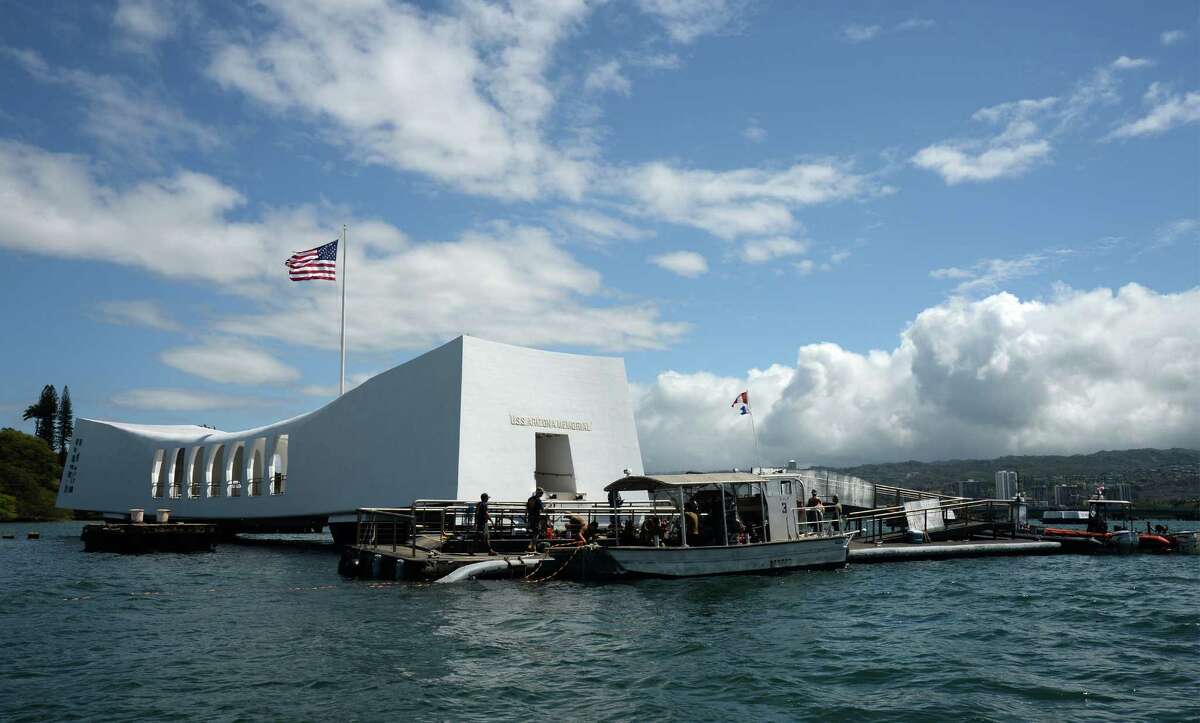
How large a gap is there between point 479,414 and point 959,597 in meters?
17.4

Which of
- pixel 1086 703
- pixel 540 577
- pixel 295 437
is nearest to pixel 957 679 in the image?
pixel 1086 703

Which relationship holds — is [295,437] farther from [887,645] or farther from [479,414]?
[887,645]

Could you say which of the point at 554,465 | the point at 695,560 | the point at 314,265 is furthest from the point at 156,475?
the point at 695,560

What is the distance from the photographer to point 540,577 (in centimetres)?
1939

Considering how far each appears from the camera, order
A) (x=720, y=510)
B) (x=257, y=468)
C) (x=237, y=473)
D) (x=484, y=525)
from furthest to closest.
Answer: (x=237, y=473)
(x=257, y=468)
(x=484, y=525)
(x=720, y=510)

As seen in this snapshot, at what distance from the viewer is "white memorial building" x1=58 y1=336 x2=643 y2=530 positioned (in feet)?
→ 96.3

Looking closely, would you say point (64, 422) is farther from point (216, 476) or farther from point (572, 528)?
point (572, 528)

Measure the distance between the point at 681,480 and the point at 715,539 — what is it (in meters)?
1.76

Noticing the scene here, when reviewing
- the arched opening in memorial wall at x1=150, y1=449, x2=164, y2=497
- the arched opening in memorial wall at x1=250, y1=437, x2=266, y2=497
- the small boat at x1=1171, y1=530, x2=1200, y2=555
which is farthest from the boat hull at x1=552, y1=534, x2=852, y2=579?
the arched opening in memorial wall at x1=150, y1=449, x2=164, y2=497

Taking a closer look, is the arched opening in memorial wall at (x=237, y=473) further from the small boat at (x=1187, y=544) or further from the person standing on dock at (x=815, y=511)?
the small boat at (x=1187, y=544)

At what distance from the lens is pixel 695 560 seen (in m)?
18.5

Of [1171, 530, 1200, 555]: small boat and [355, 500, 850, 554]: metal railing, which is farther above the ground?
[355, 500, 850, 554]: metal railing

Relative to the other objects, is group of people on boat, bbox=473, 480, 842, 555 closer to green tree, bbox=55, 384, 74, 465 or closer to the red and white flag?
the red and white flag

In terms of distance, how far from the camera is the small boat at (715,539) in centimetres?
1848
